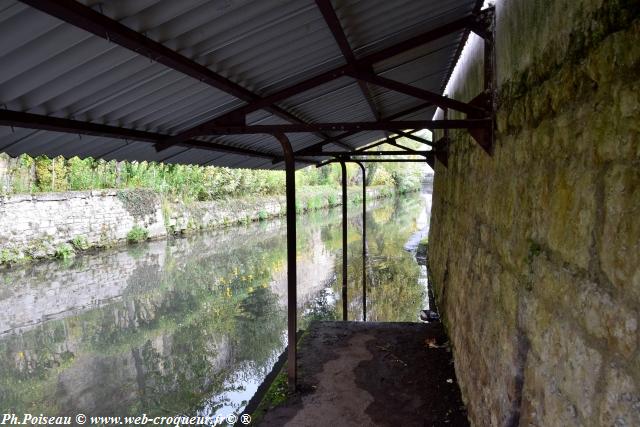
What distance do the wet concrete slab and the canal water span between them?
3.96ft

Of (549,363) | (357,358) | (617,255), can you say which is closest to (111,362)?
(357,358)

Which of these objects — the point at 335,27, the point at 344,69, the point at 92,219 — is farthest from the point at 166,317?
the point at 92,219

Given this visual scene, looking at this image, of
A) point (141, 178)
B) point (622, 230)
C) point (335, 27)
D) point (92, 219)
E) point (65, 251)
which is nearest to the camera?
point (622, 230)

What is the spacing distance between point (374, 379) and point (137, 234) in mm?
12859

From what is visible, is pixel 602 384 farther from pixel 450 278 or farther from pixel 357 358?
pixel 450 278

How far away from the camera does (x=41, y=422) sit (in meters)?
4.58

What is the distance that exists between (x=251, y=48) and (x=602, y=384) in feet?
8.07

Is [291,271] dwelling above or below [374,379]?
above

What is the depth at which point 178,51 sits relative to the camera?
8.13ft

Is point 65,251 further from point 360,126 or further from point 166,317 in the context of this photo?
point 360,126

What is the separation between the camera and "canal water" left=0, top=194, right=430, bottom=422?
5.29 metres

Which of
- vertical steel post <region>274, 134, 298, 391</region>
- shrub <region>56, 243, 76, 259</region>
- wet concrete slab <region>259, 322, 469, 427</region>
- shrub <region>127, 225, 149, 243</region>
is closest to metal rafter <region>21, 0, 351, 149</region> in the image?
vertical steel post <region>274, 134, 298, 391</region>

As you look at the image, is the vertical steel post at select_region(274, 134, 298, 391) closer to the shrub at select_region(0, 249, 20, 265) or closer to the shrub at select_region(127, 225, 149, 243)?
the shrub at select_region(0, 249, 20, 265)

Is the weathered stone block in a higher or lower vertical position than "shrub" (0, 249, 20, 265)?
higher
